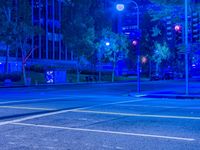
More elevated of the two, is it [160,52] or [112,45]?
[112,45]

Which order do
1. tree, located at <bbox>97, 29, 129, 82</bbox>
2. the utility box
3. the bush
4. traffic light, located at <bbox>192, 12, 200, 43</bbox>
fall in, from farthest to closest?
tree, located at <bbox>97, 29, 129, 82</bbox> < the utility box < the bush < traffic light, located at <bbox>192, 12, 200, 43</bbox>

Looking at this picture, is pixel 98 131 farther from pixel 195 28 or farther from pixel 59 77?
pixel 59 77

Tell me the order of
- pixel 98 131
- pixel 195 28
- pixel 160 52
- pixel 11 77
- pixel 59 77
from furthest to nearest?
pixel 160 52 < pixel 59 77 < pixel 11 77 < pixel 195 28 < pixel 98 131

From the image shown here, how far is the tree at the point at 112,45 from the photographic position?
70688mm

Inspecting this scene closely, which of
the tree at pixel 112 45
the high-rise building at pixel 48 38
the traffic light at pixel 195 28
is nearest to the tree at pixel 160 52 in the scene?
the high-rise building at pixel 48 38

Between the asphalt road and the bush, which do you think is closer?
the asphalt road

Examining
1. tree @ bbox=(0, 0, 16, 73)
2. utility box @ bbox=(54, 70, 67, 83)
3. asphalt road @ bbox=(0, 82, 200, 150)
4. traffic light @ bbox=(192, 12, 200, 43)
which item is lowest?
asphalt road @ bbox=(0, 82, 200, 150)

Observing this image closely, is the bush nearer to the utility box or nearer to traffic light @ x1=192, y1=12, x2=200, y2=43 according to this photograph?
the utility box

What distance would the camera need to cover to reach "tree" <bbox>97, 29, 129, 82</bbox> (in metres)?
70.7

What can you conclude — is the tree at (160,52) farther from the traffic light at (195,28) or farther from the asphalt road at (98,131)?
the asphalt road at (98,131)

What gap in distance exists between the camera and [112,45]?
70.8m

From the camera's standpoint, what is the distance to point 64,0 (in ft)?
265

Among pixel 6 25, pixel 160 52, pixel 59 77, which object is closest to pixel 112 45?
pixel 59 77

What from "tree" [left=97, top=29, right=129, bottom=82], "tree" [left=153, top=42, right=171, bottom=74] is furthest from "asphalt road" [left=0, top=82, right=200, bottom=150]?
"tree" [left=153, top=42, right=171, bottom=74]
